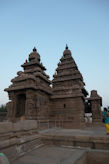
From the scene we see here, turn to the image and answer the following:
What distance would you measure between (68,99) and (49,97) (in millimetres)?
2818

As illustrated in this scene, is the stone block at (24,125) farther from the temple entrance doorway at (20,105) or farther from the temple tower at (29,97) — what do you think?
the temple entrance doorway at (20,105)

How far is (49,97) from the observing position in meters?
16.6

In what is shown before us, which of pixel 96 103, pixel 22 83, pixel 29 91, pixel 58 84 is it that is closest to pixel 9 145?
pixel 29 91

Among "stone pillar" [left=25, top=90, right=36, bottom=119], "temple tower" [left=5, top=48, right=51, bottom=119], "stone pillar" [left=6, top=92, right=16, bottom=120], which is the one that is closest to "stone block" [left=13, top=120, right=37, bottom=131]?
"stone pillar" [left=25, top=90, right=36, bottom=119]

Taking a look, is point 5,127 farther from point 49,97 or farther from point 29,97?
point 49,97

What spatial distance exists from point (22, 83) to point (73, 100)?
7.08m

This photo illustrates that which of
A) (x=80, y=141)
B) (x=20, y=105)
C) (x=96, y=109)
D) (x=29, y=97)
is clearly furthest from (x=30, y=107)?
(x=96, y=109)

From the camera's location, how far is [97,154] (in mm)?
4551

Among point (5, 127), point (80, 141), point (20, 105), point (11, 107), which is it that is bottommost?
point (80, 141)

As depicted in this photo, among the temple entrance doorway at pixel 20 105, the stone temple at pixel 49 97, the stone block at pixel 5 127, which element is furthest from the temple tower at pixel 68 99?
the stone block at pixel 5 127

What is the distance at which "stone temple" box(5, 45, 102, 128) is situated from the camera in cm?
1302

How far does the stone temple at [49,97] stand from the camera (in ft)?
42.7

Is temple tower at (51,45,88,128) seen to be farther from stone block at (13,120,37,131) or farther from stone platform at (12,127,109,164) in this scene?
stone block at (13,120,37,131)

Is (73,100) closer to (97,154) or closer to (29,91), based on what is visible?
(29,91)
